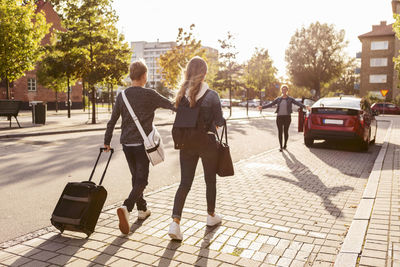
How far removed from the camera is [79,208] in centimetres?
399

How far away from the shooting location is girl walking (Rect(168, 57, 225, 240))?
391 cm

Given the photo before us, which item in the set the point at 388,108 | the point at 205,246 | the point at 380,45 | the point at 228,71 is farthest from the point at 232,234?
the point at 380,45

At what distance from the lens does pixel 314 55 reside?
63.4 metres

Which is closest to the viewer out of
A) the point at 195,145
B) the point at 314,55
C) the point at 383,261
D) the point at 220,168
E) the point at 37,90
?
the point at 383,261

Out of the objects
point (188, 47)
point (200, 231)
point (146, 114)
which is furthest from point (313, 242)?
point (188, 47)

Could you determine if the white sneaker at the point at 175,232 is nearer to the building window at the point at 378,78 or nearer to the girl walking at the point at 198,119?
the girl walking at the point at 198,119

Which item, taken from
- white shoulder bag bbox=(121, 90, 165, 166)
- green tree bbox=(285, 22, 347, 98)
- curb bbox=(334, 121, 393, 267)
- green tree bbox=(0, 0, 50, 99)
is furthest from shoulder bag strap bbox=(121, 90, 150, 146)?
green tree bbox=(285, 22, 347, 98)

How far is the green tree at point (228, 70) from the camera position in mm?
35156

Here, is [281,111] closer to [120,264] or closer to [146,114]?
[146,114]

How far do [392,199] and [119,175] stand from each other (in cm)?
458

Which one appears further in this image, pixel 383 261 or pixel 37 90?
pixel 37 90

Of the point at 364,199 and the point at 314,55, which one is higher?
the point at 314,55

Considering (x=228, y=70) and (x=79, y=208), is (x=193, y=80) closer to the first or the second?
(x=79, y=208)

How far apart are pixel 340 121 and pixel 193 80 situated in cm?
848
